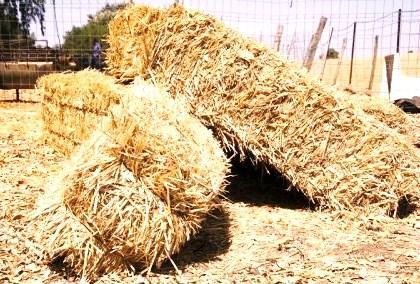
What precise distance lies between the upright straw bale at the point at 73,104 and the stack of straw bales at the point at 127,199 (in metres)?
1.46

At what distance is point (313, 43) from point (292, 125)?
7376 mm

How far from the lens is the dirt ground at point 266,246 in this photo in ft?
A: 10.1

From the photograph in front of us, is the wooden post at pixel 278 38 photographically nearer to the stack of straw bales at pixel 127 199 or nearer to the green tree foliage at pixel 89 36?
the green tree foliage at pixel 89 36

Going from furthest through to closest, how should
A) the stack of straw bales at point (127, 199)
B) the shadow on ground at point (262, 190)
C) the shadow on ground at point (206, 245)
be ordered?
the shadow on ground at point (262, 190), the shadow on ground at point (206, 245), the stack of straw bales at point (127, 199)

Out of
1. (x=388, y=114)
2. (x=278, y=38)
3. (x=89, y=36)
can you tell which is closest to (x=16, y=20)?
(x=89, y=36)

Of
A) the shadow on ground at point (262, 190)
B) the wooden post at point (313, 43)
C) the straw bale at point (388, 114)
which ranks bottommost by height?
the shadow on ground at point (262, 190)

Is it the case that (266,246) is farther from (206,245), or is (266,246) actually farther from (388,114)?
(388,114)

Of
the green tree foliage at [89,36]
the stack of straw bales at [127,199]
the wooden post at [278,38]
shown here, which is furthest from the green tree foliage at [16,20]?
the stack of straw bales at [127,199]

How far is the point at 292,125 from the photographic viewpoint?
421cm

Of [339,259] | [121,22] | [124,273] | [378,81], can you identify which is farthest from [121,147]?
[378,81]

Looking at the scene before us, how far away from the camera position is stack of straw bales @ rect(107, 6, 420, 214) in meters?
4.16

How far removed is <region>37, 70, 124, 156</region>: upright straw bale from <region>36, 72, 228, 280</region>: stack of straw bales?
1464 mm

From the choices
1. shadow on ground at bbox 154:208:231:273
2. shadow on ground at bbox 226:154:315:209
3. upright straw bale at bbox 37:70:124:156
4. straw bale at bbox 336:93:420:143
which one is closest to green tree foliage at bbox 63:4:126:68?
upright straw bale at bbox 37:70:124:156

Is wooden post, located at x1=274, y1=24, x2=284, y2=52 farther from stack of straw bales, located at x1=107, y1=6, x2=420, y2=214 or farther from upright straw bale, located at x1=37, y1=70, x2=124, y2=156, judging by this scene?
stack of straw bales, located at x1=107, y1=6, x2=420, y2=214
